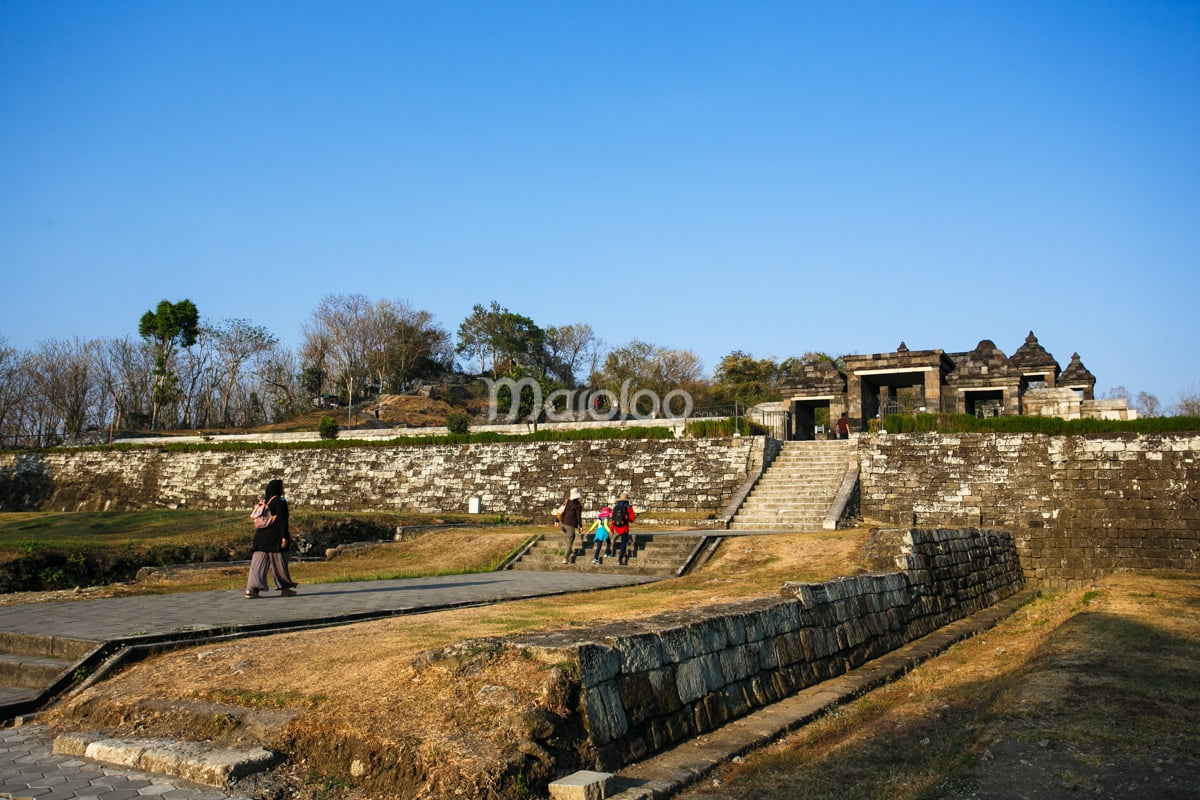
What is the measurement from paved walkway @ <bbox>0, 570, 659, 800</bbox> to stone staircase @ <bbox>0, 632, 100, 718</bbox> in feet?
0.41

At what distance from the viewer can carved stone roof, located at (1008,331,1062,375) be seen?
2744 cm

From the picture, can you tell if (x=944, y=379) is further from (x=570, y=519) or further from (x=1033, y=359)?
(x=570, y=519)

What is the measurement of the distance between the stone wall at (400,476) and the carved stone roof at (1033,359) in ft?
37.8

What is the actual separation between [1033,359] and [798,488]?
41.0 ft

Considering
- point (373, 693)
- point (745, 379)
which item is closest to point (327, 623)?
point (373, 693)

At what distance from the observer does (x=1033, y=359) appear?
27.8m

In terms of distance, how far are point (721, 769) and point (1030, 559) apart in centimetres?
1505

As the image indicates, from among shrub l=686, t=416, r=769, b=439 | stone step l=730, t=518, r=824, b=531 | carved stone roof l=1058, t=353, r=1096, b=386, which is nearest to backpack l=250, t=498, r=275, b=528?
stone step l=730, t=518, r=824, b=531

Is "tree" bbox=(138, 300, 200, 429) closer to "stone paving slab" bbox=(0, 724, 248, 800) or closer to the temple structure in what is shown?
the temple structure

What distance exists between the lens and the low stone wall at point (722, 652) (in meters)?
5.08

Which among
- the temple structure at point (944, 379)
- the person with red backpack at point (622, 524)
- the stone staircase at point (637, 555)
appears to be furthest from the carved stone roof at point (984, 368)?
the person with red backpack at point (622, 524)

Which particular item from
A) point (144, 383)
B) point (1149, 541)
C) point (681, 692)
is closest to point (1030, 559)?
point (1149, 541)

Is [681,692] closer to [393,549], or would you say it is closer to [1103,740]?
[1103,740]

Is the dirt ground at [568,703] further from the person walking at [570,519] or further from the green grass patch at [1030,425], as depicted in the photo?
the green grass patch at [1030,425]
